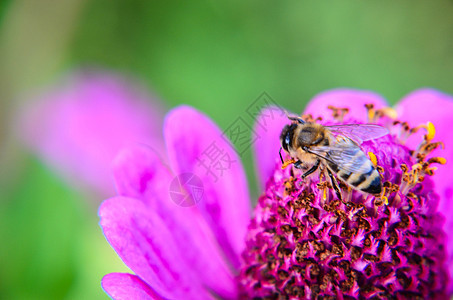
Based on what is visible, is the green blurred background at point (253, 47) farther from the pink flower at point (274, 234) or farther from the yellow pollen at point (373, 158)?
Answer: the yellow pollen at point (373, 158)

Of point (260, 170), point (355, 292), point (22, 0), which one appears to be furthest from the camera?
point (22, 0)

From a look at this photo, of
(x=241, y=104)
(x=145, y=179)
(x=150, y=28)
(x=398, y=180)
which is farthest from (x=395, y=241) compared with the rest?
(x=150, y=28)

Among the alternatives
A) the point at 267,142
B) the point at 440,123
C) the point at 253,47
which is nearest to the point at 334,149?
the point at 267,142

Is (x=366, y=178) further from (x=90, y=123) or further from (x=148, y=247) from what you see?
(x=90, y=123)

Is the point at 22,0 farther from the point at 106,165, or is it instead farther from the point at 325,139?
the point at 325,139

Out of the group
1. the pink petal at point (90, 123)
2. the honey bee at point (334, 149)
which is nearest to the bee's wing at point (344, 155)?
the honey bee at point (334, 149)

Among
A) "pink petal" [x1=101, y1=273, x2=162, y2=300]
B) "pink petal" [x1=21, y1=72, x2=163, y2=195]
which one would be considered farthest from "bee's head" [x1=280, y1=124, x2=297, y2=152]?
"pink petal" [x1=21, y1=72, x2=163, y2=195]

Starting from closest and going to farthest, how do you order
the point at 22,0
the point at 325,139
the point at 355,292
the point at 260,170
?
the point at 355,292 → the point at 325,139 → the point at 260,170 → the point at 22,0

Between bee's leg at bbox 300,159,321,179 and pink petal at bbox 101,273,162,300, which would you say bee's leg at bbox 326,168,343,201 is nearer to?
bee's leg at bbox 300,159,321,179

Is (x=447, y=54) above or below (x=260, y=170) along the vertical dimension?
above
